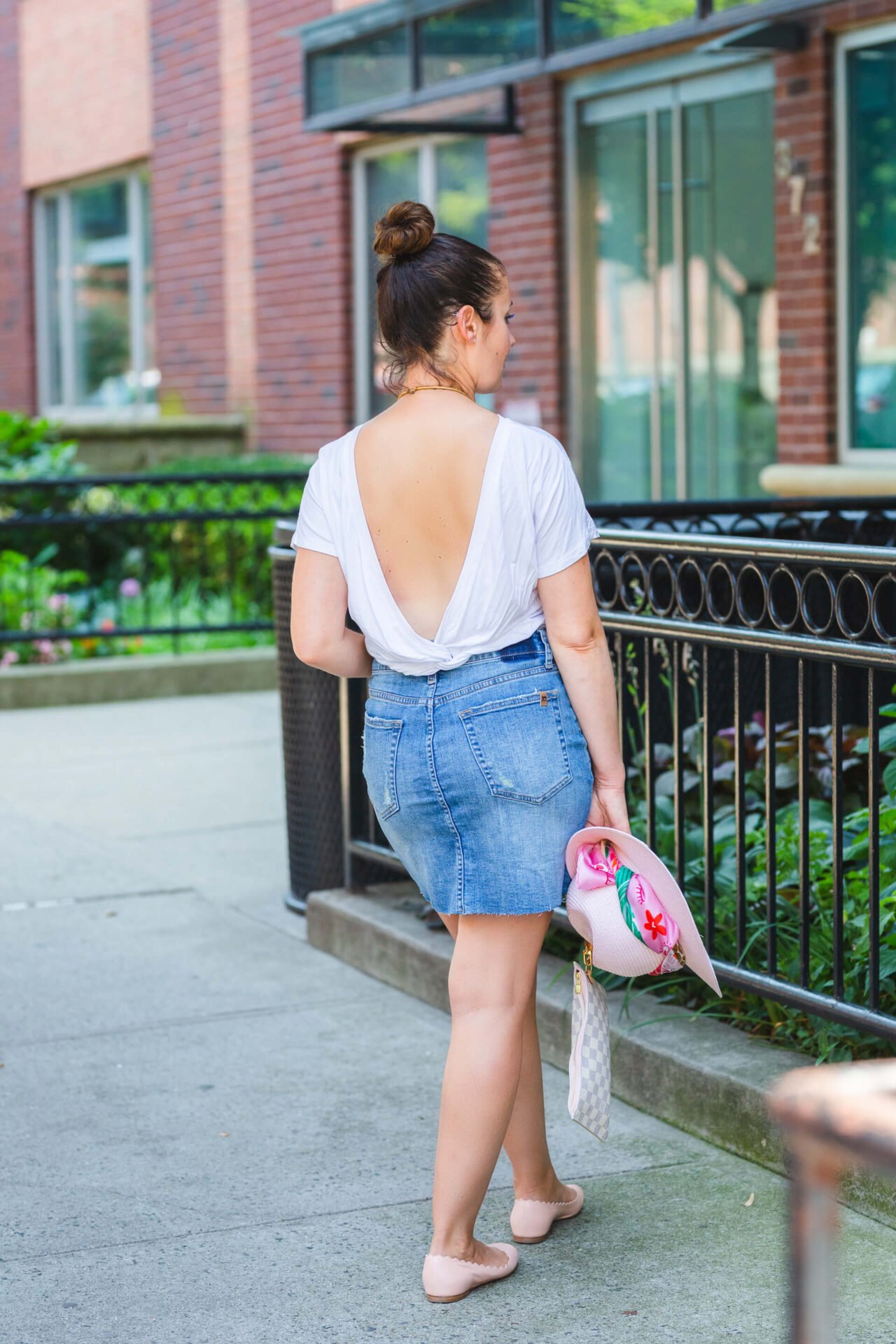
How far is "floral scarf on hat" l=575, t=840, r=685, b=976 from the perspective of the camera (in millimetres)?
2959

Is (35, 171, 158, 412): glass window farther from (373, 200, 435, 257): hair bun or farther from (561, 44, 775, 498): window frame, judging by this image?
(373, 200, 435, 257): hair bun

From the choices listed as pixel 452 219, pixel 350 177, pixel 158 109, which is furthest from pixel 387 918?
pixel 158 109

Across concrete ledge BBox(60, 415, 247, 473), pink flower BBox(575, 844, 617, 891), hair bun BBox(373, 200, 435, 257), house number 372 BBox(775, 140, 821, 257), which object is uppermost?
house number 372 BBox(775, 140, 821, 257)

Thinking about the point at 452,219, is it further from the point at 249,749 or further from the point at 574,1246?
the point at 574,1246

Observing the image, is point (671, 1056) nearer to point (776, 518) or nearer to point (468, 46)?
point (776, 518)

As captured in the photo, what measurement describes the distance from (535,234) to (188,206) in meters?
4.60

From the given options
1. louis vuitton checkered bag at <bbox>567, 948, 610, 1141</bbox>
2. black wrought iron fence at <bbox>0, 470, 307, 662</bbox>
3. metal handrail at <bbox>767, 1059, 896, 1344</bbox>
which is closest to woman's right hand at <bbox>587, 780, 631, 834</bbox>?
louis vuitton checkered bag at <bbox>567, 948, 610, 1141</bbox>

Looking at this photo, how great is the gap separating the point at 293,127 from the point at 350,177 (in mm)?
682

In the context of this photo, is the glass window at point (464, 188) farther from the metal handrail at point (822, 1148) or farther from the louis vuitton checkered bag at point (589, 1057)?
the metal handrail at point (822, 1148)

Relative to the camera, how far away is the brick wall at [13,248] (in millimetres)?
17047

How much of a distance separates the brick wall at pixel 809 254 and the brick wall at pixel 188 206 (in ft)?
20.1

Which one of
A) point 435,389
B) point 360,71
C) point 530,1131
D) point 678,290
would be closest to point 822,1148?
point 435,389

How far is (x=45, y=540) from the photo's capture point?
1109cm

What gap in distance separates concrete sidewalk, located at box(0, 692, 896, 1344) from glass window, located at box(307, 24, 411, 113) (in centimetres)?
533
